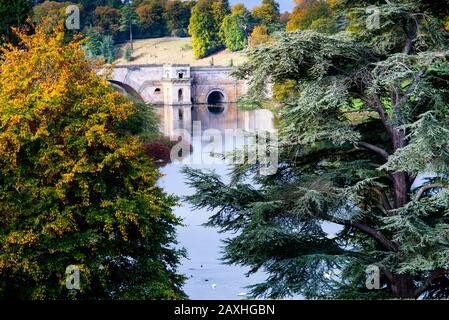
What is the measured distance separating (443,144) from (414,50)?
219 cm

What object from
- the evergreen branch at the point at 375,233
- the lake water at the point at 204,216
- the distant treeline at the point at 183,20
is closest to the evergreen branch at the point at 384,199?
the evergreen branch at the point at 375,233

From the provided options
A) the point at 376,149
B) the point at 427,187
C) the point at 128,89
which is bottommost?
the point at 427,187

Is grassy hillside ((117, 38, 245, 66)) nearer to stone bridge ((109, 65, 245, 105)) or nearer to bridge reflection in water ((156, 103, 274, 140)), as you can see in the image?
stone bridge ((109, 65, 245, 105))

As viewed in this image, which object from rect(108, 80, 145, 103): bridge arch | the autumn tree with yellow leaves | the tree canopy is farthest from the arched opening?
the tree canopy

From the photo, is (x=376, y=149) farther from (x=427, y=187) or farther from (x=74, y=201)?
(x=74, y=201)

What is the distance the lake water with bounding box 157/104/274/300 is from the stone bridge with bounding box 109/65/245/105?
9.04 m

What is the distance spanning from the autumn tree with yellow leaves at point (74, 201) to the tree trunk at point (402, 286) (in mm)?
2943

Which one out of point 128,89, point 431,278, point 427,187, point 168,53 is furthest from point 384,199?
A: point 168,53

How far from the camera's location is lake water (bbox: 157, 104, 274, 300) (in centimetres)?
1706

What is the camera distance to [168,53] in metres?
86.1

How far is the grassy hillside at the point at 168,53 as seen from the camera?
3206 inches

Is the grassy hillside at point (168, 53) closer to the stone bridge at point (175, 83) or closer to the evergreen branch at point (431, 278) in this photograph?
the stone bridge at point (175, 83)

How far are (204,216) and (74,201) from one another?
9715 mm
